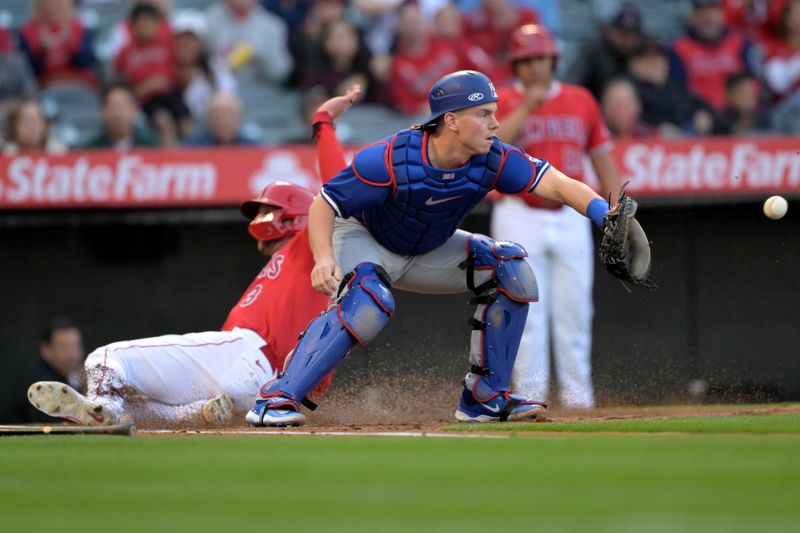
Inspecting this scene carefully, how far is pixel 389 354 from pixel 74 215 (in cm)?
270

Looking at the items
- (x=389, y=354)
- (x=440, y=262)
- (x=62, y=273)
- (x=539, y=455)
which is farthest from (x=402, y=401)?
(x=62, y=273)

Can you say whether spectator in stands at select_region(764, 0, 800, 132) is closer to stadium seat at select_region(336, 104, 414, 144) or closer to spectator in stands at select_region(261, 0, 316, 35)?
stadium seat at select_region(336, 104, 414, 144)

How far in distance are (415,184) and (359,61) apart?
5.18 m

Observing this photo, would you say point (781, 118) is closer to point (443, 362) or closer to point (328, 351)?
point (443, 362)

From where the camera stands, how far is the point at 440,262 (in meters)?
6.41

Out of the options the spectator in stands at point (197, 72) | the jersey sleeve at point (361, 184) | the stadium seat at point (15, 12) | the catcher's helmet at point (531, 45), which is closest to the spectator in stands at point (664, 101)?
the catcher's helmet at point (531, 45)

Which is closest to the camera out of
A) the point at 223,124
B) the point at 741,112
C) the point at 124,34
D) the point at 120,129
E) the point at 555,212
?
the point at 555,212

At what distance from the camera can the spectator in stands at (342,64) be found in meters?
10.9

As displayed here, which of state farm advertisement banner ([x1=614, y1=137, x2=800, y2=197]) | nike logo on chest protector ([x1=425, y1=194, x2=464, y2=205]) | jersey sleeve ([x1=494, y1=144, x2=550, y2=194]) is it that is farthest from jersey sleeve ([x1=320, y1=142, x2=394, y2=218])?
state farm advertisement banner ([x1=614, y1=137, x2=800, y2=197])

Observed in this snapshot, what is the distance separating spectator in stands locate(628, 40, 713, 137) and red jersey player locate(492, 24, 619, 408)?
2226 millimetres

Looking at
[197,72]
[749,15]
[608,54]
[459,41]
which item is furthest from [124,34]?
[749,15]

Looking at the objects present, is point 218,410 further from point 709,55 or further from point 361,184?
point 709,55

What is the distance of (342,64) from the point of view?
35.7 ft

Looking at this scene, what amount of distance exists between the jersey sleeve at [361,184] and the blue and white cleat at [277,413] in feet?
3.04
